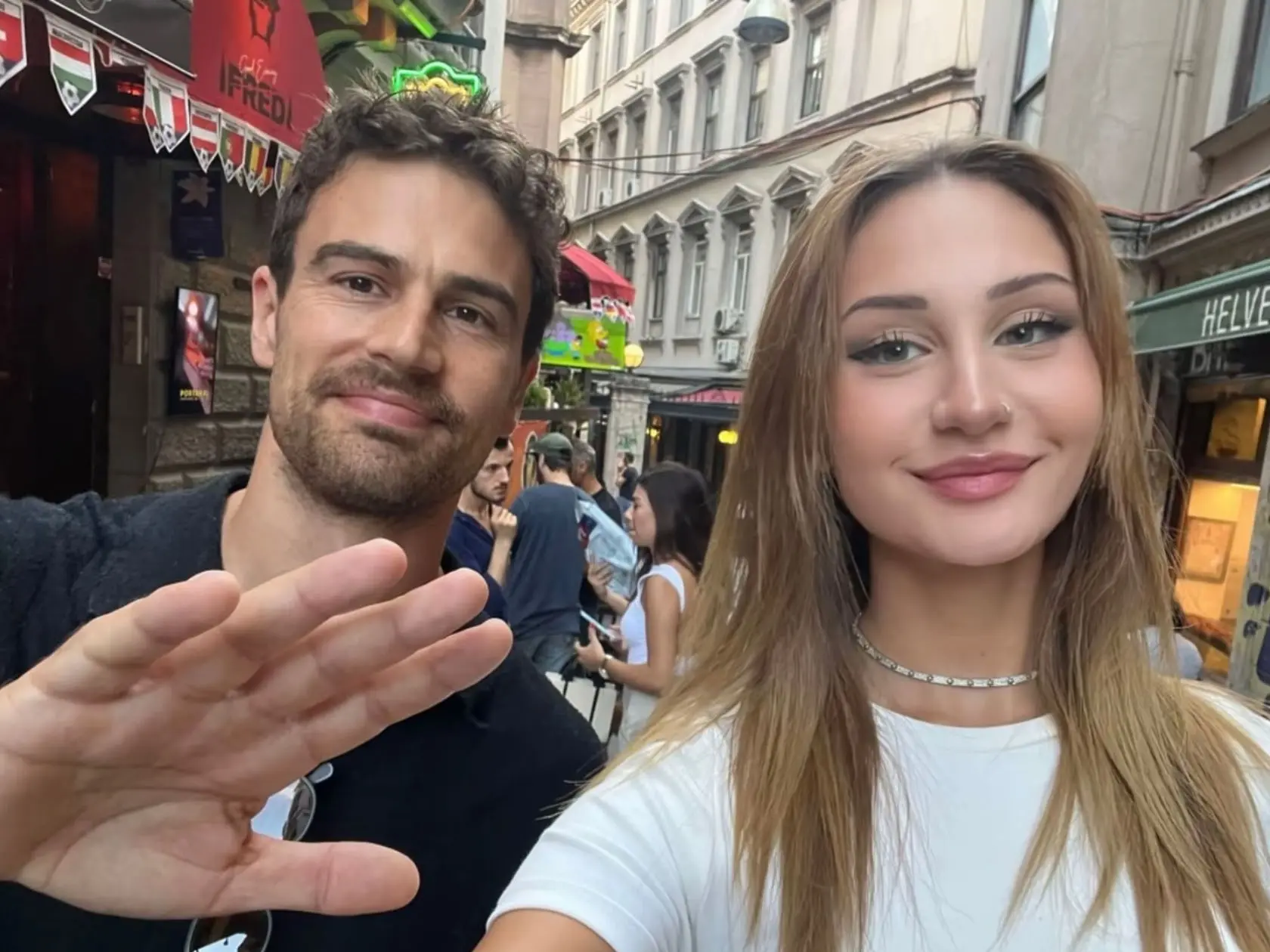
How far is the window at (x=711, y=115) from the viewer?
1908cm

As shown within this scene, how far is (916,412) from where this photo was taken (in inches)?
43.8

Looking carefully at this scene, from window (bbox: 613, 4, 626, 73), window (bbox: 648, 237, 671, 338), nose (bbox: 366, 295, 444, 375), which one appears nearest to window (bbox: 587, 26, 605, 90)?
window (bbox: 613, 4, 626, 73)

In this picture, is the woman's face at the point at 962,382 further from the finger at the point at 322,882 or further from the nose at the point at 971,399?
the finger at the point at 322,882

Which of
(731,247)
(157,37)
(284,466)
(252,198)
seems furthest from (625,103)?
(284,466)

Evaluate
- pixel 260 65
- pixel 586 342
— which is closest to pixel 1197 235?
pixel 260 65

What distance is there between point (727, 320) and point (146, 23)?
16.0 meters

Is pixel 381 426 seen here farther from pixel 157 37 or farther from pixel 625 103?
pixel 625 103

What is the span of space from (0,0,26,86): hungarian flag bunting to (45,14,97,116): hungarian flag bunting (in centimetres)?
16

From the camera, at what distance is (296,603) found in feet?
2.26

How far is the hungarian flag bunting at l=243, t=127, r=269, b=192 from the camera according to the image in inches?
125

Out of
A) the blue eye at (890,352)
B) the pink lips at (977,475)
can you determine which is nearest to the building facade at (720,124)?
the blue eye at (890,352)

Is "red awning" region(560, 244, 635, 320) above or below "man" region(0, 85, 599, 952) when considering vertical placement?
above

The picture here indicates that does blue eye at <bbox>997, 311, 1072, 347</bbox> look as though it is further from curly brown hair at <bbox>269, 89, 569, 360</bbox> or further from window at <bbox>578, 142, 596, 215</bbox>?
window at <bbox>578, 142, 596, 215</bbox>

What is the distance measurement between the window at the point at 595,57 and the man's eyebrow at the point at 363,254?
2670 cm
